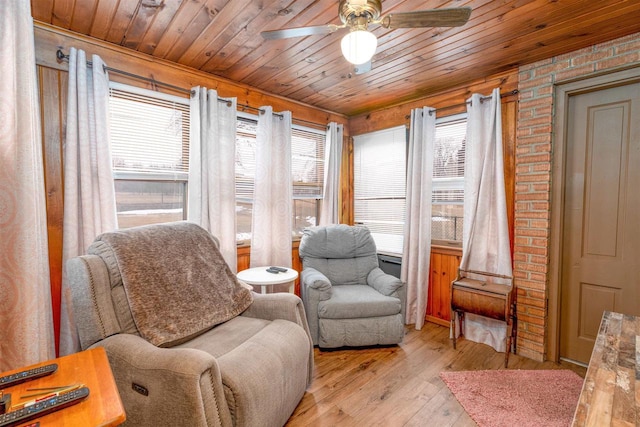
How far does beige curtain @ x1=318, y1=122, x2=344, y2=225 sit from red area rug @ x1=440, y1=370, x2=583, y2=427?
6.36ft

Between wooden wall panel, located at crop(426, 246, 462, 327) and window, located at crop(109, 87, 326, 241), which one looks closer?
window, located at crop(109, 87, 326, 241)

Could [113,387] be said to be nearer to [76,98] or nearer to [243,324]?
[243,324]

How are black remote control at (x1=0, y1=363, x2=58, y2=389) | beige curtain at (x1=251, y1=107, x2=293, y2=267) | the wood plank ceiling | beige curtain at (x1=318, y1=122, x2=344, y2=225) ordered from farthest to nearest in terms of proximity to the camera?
beige curtain at (x1=318, y1=122, x2=344, y2=225)
beige curtain at (x1=251, y1=107, x2=293, y2=267)
the wood plank ceiling
black remote control at (x1=0, y1=363, x2=58, y2=389)

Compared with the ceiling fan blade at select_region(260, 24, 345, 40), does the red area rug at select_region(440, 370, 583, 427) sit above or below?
below

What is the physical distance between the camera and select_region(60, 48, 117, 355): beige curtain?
1958mm

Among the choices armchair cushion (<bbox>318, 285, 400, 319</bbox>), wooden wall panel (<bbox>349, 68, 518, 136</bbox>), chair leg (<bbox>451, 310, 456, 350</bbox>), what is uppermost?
wooden wall panel (<bbox>349, 68, 518, 136</bbox>)

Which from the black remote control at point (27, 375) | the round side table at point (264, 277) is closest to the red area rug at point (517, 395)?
the round side table at point (264, 277)

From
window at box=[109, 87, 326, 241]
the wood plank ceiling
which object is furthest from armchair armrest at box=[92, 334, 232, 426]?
the wood plank ceiling

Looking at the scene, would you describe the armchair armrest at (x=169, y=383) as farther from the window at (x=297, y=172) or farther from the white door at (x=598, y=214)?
the white door at (x=598, y=214)

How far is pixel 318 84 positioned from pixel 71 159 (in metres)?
1.98

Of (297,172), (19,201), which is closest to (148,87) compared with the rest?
(19,201)

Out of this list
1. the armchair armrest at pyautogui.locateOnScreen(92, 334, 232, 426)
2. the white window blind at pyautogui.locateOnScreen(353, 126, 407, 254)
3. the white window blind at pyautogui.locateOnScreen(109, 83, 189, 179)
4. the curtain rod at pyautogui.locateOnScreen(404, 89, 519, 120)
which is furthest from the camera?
the white window blind at pyautogui.locateOnScreen(353, 126, 407, 254)

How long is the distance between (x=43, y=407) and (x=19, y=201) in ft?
4.05

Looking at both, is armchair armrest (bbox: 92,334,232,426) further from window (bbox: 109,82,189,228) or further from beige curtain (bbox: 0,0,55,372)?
window (bbox: 109,82,189,228)
